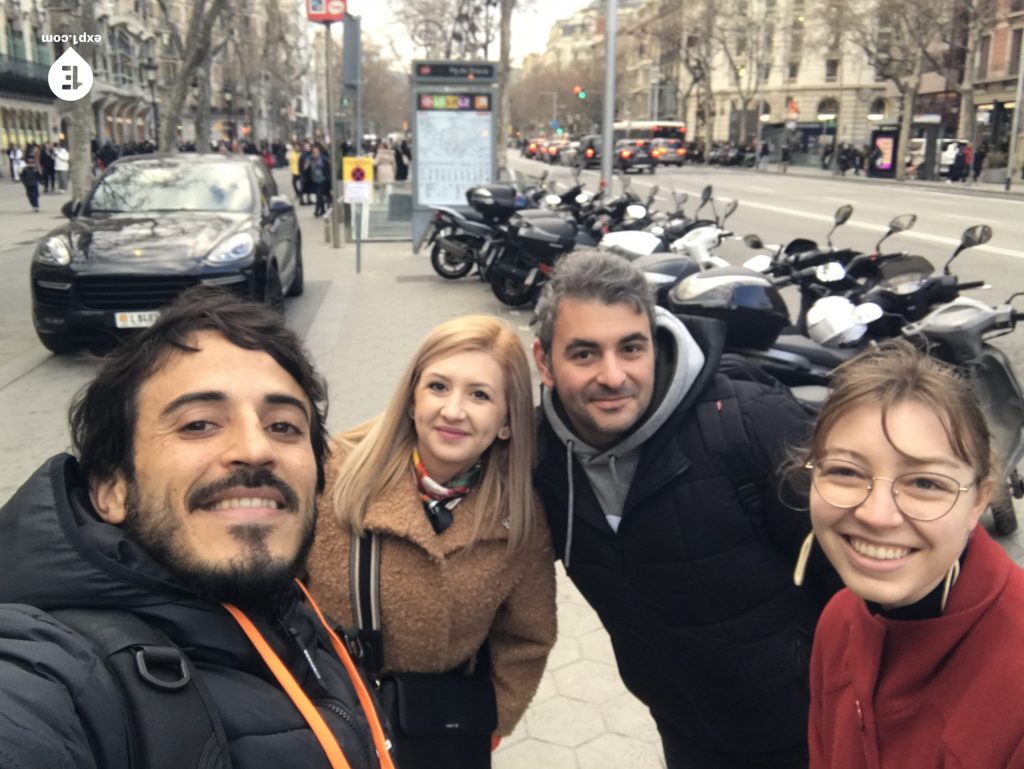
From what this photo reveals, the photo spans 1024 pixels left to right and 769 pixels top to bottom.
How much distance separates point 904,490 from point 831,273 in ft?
15.6

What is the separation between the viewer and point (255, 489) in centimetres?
137

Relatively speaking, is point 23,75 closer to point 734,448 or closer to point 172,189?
point 172,189

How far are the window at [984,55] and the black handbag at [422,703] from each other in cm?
5349

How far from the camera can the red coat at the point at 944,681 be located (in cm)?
117

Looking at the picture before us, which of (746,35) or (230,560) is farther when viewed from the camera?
(746,35)

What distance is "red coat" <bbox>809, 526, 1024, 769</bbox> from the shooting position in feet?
3.83

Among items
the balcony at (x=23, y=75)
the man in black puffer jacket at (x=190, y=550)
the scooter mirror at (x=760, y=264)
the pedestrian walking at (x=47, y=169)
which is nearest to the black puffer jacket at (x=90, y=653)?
the man in black puffer jacket at (x=190, y=550)

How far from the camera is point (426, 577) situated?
2000 millimetres

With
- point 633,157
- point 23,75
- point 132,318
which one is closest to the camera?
point 132,318

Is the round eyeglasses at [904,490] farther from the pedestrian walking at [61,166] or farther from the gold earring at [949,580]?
the pedestrian walking at [61,166]

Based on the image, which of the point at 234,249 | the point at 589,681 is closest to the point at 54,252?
the point at 234,249

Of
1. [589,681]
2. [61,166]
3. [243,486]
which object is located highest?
[61,166]

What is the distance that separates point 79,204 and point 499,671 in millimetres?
8356

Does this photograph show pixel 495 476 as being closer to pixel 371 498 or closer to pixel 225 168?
pixel 371 498
